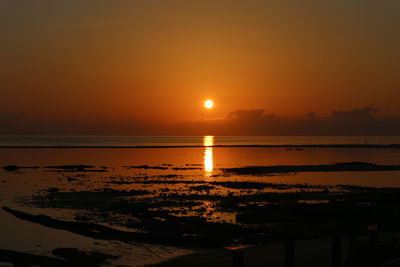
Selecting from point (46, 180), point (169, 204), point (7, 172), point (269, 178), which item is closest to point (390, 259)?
point (169, 204)

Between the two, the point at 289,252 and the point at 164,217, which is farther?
the point at 164,217

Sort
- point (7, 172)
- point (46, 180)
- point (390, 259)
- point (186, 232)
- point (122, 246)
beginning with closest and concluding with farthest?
1. point (390, 259)
2. point (122, 246)
3. point (186, 232)
4. point (46, 180)
5. point (7, 172)

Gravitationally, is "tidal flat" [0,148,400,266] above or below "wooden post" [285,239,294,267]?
below

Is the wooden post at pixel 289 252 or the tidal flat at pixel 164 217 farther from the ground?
the wooden post at pixel 289 252

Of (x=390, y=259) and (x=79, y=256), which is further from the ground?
(x=390, y=259)

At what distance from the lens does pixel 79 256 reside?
18.1m

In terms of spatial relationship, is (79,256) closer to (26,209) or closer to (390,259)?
(390,259)

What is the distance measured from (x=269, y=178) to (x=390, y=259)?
40.2m

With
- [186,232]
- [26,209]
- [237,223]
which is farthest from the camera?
[26,209]

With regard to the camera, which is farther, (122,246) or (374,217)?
(374,217)

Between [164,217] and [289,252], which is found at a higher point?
[289,252]

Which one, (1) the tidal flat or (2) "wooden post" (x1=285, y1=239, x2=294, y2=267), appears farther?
(1) the tidal flat

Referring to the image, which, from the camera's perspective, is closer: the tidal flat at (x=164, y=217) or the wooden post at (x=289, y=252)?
the wooden post at (x=289, y=252)

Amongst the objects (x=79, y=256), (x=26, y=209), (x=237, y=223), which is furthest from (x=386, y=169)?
(x=79, y=256)
